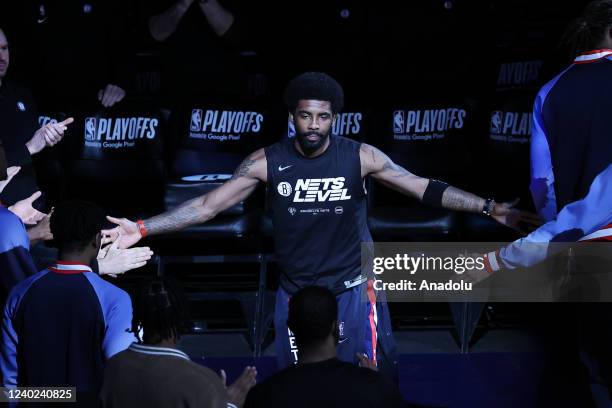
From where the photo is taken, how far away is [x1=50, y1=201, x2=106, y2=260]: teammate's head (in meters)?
4.41

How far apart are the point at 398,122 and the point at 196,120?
153 cm

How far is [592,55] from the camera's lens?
482 centimetres

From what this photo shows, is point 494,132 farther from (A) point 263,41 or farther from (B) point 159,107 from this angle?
(B) point 159,107

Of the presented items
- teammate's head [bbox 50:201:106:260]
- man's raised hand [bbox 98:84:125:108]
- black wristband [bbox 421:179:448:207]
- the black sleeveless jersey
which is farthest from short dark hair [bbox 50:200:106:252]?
man's raised hand [bbox 98:84:125:108]

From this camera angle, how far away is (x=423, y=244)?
7.56 m

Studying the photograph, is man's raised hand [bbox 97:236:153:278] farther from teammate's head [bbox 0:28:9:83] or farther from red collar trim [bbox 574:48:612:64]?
teammate's head [bbox 0:28:9:83]

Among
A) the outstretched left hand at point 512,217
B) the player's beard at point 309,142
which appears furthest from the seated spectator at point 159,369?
the outstretched left hand at point 512,217

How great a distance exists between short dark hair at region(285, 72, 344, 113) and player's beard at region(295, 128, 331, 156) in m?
0.15

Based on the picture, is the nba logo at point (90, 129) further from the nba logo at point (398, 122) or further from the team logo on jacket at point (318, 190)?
the team logo on jacket at point (318, 190)

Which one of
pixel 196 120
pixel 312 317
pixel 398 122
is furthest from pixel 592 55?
pixel 196 120

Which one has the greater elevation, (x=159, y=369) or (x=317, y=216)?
(x=317, y=216)

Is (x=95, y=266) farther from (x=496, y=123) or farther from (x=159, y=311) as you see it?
(x=496, y=123)

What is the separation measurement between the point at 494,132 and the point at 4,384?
4420mm

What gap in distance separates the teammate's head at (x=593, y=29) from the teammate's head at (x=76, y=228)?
229cm
